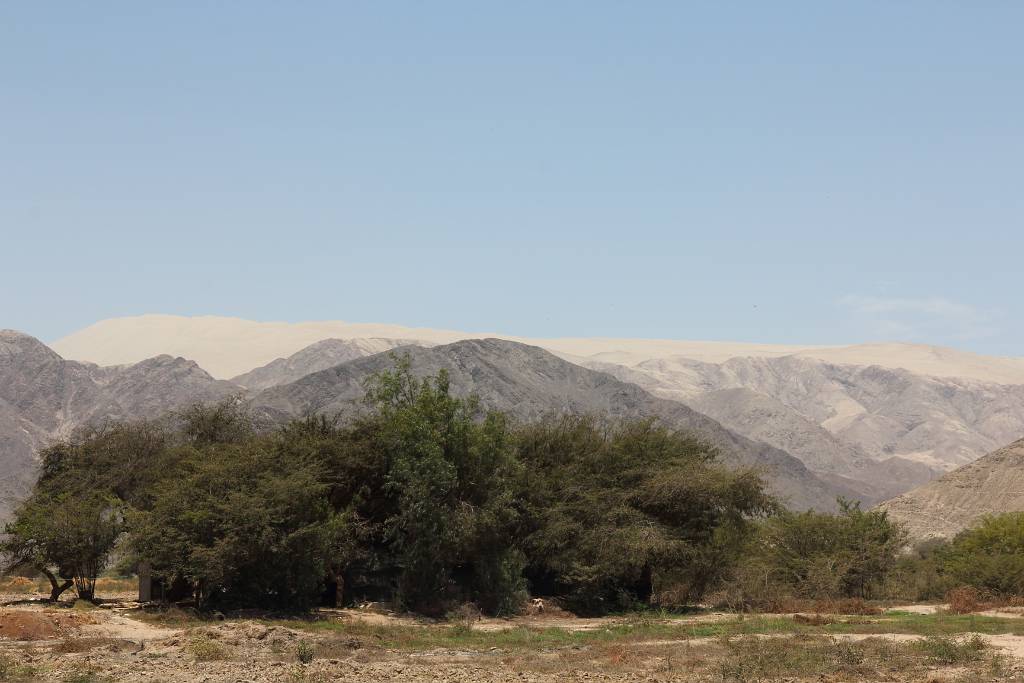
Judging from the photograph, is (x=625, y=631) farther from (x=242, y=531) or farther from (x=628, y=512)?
(x=242, y=531)

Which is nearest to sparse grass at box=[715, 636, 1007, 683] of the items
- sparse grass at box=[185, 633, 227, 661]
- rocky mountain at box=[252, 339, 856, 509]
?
sparse grass at box=[185, 633, 227, 661]

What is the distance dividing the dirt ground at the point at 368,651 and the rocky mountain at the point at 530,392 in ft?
297

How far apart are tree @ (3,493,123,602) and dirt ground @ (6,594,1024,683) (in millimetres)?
1488

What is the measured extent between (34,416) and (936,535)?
111948mm

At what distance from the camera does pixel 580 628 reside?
36312mm

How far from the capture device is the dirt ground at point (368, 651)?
84.0 ft

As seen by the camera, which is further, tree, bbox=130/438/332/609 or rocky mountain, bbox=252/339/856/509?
rocky mountain, bbox=252/339/856/509

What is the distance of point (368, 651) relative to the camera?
29547 millimetres

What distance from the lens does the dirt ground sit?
84.0 feet

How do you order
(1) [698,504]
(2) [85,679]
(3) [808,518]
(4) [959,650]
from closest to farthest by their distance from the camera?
(2) [85,679]
(4) [959,650]
(1) [698,504]
(3) [808,518]

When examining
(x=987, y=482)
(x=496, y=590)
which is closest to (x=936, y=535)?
(x=987, y=482)

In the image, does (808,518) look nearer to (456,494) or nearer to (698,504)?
(698,504)

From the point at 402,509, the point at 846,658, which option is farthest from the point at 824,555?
the point at 846,658

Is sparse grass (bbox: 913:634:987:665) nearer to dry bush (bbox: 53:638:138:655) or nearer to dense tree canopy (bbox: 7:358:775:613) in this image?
dense tree canopy (bbox: 7:358:775:613)
